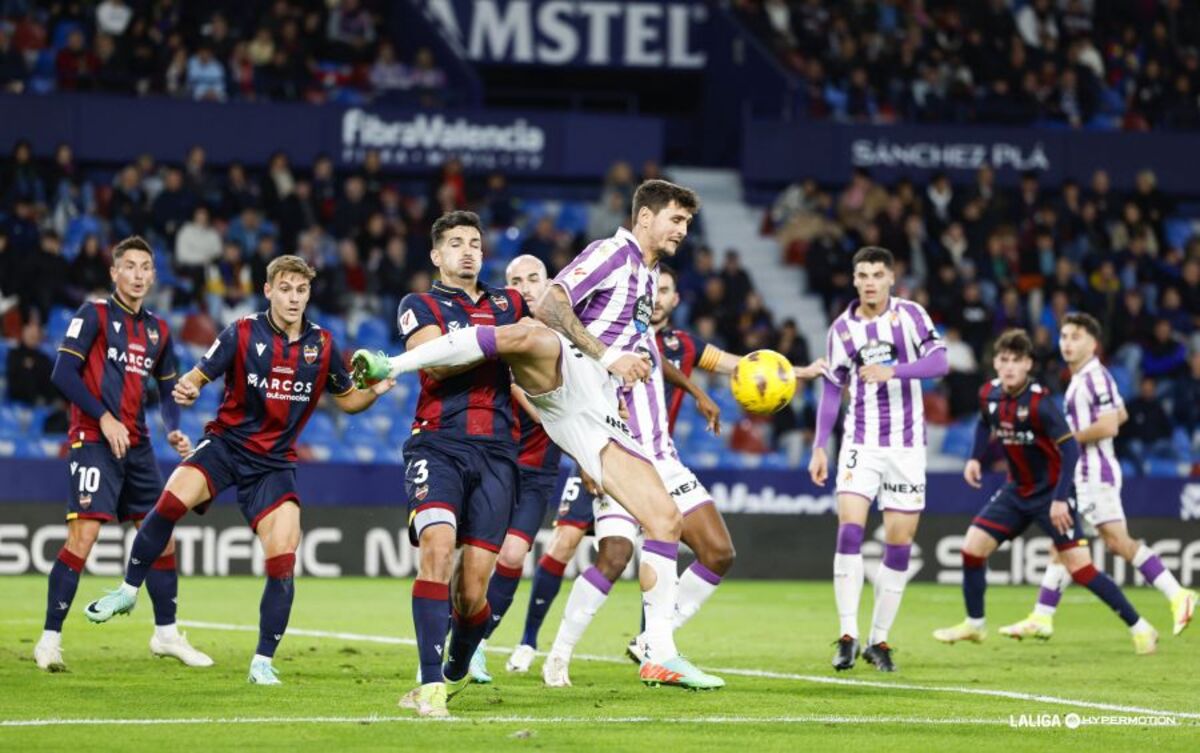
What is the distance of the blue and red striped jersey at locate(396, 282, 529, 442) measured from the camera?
8922 mm

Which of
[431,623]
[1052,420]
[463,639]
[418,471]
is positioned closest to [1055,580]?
[1052,420]

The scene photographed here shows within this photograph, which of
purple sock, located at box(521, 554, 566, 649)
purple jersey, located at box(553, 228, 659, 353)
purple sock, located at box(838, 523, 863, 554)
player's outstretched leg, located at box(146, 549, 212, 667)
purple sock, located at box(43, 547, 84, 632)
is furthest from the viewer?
purple sock, located at box(838, 523, 863, 554)

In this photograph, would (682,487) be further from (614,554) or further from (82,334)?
(82,334)

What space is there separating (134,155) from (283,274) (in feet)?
52.2

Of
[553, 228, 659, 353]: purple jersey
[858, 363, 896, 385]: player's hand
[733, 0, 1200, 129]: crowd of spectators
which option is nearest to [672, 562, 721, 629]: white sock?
[553, 228, 659, 353]: purple jersey

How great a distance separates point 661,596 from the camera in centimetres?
930

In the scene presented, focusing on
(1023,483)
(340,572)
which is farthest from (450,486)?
(340,572)

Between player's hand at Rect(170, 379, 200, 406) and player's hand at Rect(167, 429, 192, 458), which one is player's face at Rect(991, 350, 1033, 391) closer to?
player's hand at Rect(167, 429, 192, 458)

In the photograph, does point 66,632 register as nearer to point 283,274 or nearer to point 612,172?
point 283,274

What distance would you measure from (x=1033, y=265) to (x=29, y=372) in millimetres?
14016

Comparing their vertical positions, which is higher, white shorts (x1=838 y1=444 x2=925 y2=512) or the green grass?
white shorts (x1=838 y1=444 x2=925 y2=512)

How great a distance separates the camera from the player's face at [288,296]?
33.6ft

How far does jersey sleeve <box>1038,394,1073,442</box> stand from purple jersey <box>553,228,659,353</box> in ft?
16.0

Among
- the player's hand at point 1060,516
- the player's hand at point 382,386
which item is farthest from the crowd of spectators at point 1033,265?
the player's hand at point 382,386
